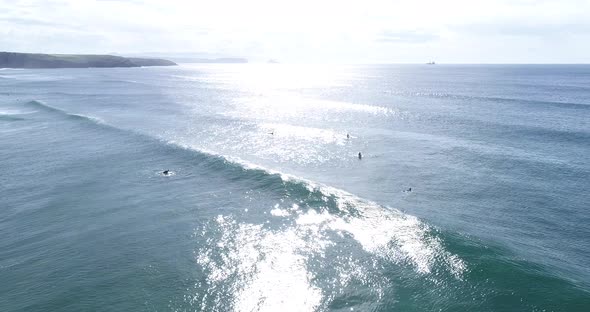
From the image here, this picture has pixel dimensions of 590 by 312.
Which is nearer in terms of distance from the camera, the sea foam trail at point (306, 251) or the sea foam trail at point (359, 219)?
the sea foam trail at point (306, 251)

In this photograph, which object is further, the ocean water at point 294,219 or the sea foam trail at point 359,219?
the sea foam trail at point 359,219

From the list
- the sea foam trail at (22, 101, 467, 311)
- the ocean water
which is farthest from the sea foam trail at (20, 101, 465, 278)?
the ocean water

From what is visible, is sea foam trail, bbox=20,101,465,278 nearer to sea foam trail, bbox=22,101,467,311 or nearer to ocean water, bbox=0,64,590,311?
sea foam trail, bbox=22,101,467,311

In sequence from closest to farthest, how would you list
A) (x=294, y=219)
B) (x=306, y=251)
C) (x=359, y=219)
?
(x=306, y=251) → (x=359, y=219) → (x=294, y=219)

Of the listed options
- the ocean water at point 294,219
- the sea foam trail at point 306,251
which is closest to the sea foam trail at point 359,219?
the sea foam trail at point 306,251

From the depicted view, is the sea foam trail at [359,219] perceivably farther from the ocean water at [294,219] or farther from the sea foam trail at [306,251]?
the ocean water at [294,219]

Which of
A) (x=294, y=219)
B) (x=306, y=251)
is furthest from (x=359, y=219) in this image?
(x=306, y=251)

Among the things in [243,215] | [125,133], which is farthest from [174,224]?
[125,133]

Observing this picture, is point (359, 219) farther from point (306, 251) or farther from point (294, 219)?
point (306, 251)
